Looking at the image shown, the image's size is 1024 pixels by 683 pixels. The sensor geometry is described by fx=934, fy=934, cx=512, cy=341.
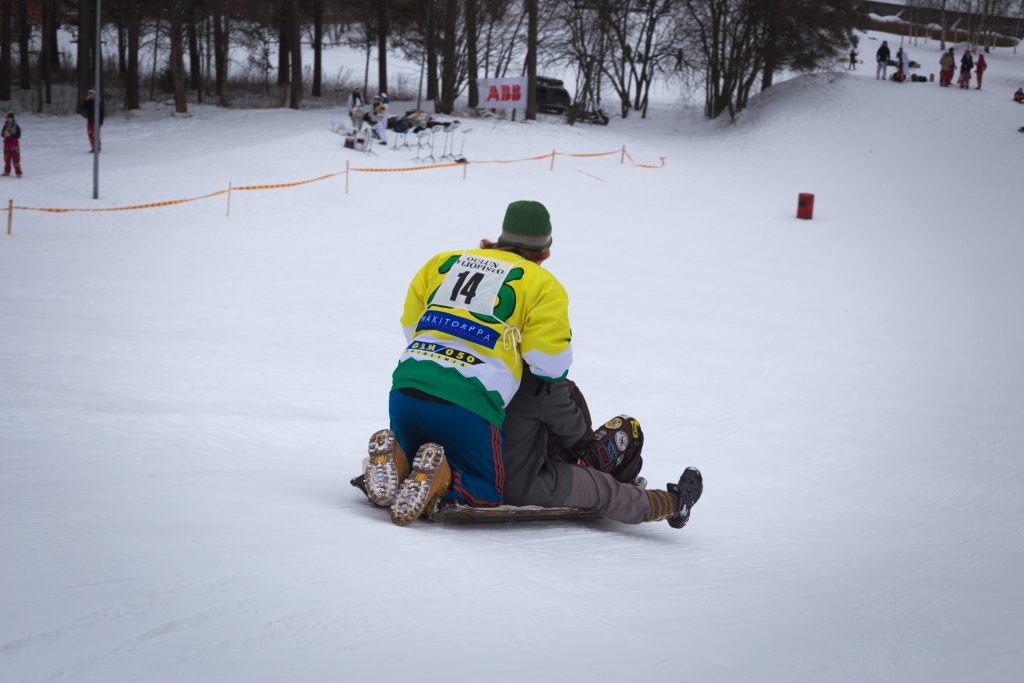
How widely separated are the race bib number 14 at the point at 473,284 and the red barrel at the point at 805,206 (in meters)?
18.6

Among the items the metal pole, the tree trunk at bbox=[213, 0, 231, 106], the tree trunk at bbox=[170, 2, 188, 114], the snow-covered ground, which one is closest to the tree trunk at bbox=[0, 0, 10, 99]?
the tree trunk at bbox=[170, 2, 188, 114]

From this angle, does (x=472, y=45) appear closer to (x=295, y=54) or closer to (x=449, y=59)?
(x=449, y=59)

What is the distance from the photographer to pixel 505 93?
30.1 metres

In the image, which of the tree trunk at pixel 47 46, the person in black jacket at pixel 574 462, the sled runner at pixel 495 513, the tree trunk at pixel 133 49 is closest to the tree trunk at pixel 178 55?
the tree trunk at pixel 133 49

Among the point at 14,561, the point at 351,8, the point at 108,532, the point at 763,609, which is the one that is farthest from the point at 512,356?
the point at 351,8

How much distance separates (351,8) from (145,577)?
129 feet

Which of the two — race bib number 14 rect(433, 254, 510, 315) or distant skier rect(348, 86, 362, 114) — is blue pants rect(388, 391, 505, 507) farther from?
distant skier rect(348, 86, 362, 114)

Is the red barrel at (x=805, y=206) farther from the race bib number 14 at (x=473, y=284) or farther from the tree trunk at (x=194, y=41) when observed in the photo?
the tree trunk at (x=194, y=41)

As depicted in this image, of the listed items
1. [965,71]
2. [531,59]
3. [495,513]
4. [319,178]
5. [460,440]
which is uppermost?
[965,71]

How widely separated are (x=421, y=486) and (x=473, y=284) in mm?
925

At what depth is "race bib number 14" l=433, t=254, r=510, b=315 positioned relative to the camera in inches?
164

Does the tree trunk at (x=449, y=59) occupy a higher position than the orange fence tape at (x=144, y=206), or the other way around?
the tree trunk at (x=449, y=59)

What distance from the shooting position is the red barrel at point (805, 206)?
21.4 m

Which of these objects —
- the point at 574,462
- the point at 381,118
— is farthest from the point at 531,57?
the point at 574,462
